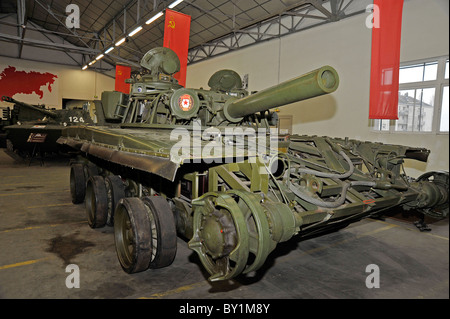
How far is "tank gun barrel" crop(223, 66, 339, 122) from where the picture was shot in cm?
322

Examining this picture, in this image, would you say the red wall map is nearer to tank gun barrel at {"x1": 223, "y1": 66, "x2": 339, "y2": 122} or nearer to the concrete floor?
the concrete floor

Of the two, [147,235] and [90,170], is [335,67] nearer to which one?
[90,170]

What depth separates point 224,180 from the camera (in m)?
3.97

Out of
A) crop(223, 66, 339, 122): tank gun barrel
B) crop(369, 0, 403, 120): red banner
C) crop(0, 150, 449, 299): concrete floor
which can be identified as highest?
crop(369, 0, 403, 120): red banner

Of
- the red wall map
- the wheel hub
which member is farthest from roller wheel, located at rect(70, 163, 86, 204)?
the red wall map

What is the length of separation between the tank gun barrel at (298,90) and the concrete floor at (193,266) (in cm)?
169

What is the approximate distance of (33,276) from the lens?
411 cm

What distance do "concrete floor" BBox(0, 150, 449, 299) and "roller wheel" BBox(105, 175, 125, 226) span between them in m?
0.35

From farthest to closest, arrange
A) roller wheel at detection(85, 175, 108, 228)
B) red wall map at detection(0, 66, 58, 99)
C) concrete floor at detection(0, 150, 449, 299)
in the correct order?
red wall map at detection(0, 66, 58, 99)
roller wheel at detection(85, 175, 108, 228)
concrete floor at detection(0, 150, 449, 299)

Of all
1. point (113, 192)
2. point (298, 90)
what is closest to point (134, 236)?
point (113, 192)

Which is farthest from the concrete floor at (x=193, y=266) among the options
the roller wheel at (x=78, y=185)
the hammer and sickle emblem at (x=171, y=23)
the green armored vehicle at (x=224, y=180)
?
the hammer and sickle emblem at (x=171, y=23)

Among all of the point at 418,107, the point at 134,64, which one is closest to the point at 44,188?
the point at 418,107
